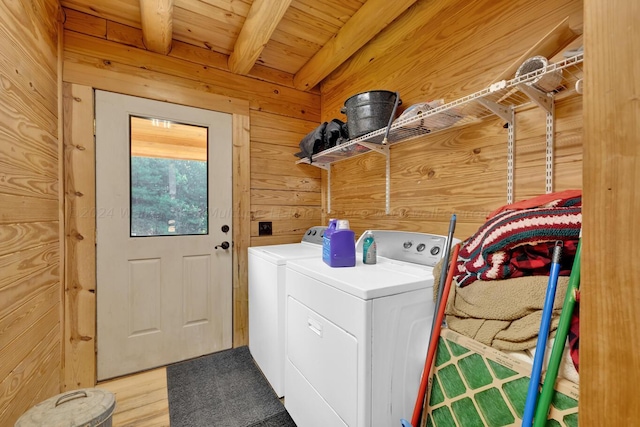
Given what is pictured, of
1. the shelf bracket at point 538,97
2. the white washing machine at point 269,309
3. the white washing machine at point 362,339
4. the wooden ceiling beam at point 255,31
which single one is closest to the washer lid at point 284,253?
the white washing machine at point 269,309

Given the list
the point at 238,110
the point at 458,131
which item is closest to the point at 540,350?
the point at 458,131

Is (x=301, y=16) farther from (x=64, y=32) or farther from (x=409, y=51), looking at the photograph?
(x=64, y=32)

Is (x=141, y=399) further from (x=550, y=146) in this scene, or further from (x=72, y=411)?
(x=550, y=146)

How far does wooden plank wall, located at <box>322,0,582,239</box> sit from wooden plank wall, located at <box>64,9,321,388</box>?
667 millimetres

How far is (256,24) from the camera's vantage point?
1.68 meters

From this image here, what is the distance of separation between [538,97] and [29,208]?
231 cm

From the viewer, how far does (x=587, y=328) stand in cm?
46

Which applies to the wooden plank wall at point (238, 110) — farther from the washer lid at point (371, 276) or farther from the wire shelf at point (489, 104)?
the washer lid at point (371, 276)

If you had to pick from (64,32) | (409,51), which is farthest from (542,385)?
(64,32)

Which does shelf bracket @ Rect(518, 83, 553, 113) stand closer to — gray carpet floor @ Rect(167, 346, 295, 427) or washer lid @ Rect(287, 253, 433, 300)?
washer lid @ Rect(287, 253, 433, 300)

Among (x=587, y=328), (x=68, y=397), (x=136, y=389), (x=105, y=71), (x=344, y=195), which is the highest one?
(x=105, y=71)

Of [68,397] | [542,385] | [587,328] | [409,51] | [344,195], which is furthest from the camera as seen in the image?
[344,195]

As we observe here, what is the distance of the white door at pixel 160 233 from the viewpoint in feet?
A: 6.10

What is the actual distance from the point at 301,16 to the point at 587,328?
6.83ft
